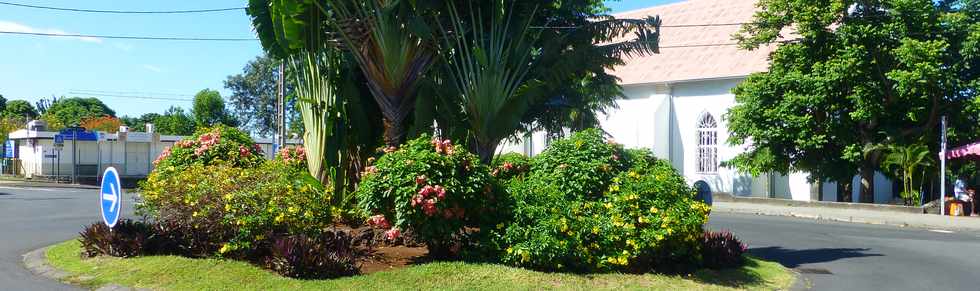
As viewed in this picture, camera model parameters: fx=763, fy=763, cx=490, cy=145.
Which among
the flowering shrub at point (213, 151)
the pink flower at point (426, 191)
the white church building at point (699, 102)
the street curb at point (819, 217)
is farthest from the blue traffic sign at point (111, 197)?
the white church building at point (699, 102)

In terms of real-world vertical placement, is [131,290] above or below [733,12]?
below

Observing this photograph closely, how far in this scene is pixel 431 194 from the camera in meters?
8.61

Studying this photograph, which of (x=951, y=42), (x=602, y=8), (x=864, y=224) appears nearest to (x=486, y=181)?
(x=602, y=8)

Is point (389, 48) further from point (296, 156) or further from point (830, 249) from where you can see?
point (830, 249)

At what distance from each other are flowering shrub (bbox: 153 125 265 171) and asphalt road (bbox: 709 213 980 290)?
8821mm

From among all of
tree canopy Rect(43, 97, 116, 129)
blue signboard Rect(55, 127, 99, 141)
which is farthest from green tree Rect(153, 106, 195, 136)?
blue signboard Rect(55, 127, 99, 141)

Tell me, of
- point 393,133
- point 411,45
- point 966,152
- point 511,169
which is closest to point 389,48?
point 411,45

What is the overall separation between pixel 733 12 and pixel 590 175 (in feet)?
90.2

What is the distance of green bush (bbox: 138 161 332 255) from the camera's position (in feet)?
30.4

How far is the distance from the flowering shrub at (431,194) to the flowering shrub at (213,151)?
13.4 ft

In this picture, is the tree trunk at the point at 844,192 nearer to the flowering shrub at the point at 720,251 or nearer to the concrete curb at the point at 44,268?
the flowering shrub at the point at 720,251

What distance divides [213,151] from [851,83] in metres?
19.4

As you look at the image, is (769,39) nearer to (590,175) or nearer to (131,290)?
(590,175)

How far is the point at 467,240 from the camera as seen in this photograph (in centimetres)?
945
